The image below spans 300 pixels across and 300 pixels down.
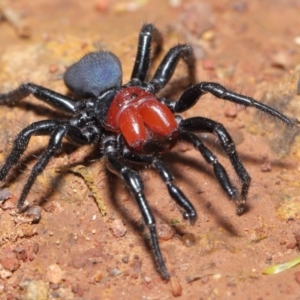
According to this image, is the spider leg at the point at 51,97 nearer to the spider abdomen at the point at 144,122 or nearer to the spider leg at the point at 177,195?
the spider abdomen at the point at 144,122

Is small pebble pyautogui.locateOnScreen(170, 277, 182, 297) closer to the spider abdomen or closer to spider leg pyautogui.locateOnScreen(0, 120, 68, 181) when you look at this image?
the spider abdomen

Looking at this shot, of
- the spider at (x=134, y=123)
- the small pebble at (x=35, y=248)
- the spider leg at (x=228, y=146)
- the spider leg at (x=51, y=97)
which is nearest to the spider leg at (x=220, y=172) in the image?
the spider at (x=134, y=123)

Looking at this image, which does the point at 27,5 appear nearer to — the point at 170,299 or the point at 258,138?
the point at 258,138

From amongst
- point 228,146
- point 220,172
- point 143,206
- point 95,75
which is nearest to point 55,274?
point 143,206

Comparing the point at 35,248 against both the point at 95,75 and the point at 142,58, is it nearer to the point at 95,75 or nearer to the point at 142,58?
the point at 95,75

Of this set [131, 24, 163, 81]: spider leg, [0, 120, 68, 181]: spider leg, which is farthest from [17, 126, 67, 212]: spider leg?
[131, 24, 163, 81]: spider leg
